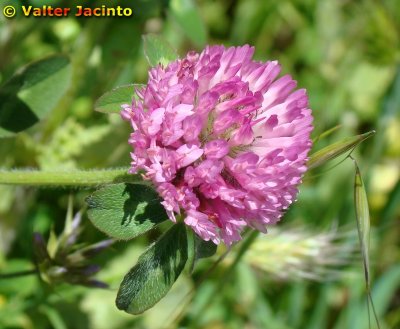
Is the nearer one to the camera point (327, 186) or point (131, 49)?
point (131, 49)

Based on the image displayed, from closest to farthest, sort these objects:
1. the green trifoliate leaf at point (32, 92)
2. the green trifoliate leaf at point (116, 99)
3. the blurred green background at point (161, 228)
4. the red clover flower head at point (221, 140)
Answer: the red clover flower head at point (221, 140) → the green trifoliate leaf at point (116, 99) → the green trifoliate leaf at point (32, 92) → the blurred green background at point (161, 228)

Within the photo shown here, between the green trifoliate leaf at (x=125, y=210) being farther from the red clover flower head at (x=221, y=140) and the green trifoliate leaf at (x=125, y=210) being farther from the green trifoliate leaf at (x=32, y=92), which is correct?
the green trifoliate leaf at (x=32, y=92)

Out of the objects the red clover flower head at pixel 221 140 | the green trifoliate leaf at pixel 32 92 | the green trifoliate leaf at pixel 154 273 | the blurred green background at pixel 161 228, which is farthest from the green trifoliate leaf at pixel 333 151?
the green trifoliate leaf at pixel 32 92

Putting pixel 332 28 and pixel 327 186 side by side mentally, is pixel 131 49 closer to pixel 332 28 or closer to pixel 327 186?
pixel 327 186

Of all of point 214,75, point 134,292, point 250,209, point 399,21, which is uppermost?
point 399,21

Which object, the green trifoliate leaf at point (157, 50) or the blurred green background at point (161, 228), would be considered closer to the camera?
the green trifoliate leaf at point (157, 50)

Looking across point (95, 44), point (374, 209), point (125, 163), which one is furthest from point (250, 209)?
point (374, 209)

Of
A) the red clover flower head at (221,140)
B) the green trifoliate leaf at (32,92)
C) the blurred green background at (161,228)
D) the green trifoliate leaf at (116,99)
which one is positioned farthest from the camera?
the blurred green background at (161,228)
